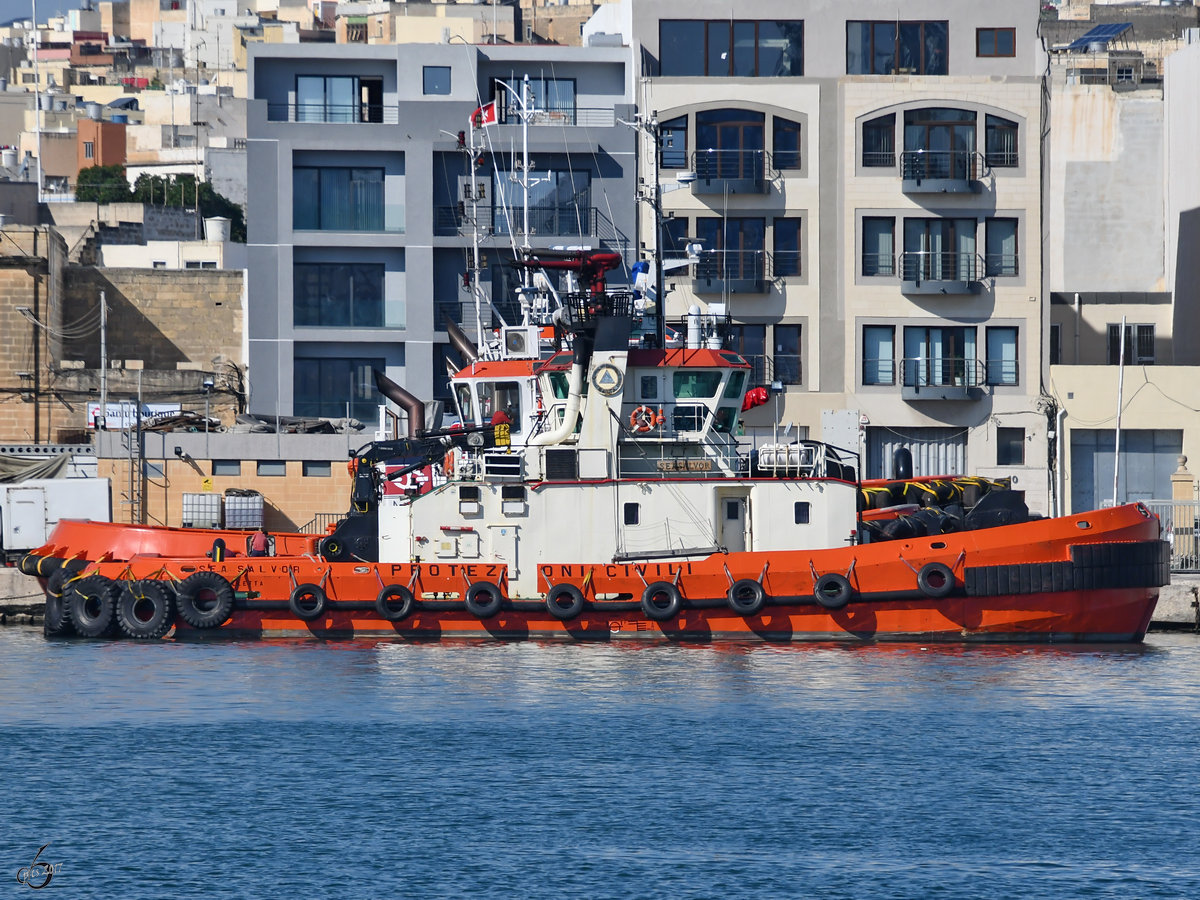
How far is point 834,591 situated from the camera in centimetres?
2617

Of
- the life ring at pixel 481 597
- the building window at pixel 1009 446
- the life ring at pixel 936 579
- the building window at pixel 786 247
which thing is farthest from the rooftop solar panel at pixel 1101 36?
the life ring at pixel 481 597

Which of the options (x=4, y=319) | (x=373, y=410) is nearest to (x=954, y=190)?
(x=373, y=410)

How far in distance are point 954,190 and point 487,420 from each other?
17780 millimetres

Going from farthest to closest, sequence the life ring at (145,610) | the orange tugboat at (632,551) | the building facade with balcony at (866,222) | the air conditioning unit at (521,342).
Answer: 1. the building facade with balcony at (866,222)
2. the air conditioning unit at (521,342)
3. the life ring at (145,610)
4. the orange tugboat at (632,551)

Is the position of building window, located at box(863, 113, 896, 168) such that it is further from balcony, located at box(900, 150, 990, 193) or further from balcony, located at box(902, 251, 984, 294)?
balcony, located at box(902, 251, 984, 294)

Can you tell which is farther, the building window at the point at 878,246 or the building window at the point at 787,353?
the building window at the point at 787,353

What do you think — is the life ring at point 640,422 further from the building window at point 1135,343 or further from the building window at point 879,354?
the building window at point 1135,343

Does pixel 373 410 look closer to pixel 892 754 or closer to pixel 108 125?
pixel 892 754

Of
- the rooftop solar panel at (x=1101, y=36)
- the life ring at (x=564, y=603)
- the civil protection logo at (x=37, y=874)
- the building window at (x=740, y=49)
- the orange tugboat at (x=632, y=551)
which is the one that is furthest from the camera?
the rooftop solar panel at (x=1101, y=36)

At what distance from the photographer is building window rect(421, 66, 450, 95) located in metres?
44.1

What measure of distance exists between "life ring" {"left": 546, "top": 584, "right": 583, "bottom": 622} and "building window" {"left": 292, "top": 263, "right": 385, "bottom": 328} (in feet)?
60.4

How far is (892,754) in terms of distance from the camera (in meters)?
20.0

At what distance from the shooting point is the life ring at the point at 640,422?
2729 cm

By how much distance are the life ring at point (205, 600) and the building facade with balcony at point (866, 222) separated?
57.2 ft
